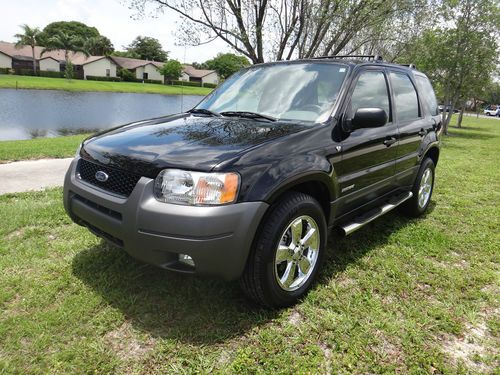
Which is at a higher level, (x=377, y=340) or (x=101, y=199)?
(x=101, y=199)

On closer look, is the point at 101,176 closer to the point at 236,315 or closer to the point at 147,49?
the point at 236,315

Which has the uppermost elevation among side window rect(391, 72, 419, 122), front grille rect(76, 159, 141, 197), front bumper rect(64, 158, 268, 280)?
side window rect(391, 72, 419, 122)

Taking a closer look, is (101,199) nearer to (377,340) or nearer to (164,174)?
(164,174)

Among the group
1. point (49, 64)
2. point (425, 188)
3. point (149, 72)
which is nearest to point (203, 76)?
point (149, 72)

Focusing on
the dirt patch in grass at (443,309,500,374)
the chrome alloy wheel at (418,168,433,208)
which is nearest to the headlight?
the dirt patch in grass at (443,309,500,374)

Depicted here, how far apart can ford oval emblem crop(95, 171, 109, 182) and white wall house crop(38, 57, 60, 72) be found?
3097 inches

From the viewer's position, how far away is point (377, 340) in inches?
102

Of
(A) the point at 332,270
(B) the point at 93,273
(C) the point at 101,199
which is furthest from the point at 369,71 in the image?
(B) the point at 93,273

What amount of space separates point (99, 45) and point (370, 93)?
96424 mm

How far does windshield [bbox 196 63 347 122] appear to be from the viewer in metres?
3.38

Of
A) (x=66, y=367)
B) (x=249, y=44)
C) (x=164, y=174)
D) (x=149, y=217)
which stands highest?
(x=249, y=44)

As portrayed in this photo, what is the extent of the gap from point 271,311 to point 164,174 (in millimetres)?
1280

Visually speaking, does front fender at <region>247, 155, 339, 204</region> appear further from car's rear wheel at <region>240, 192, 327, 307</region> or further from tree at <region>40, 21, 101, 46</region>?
tree at <region>40, 21, 101, 46</region>

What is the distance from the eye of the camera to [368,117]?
3137mm
